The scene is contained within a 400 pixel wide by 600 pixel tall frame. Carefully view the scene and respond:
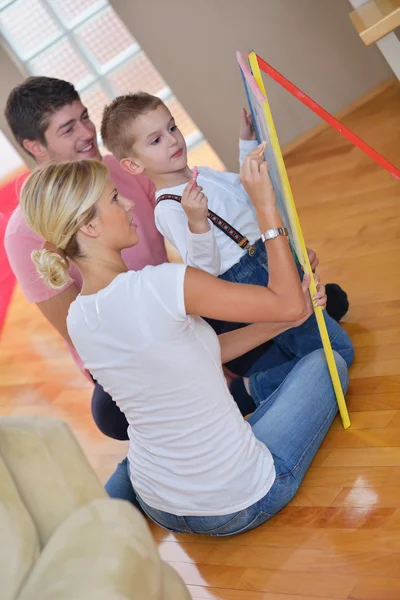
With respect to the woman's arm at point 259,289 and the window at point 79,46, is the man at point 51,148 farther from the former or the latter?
the window at point 79,46

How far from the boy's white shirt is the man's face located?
0.46 metres

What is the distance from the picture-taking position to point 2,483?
119 centimetres

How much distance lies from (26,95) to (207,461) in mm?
1259

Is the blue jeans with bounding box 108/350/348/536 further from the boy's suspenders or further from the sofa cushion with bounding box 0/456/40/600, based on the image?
the sofa cushion with bounding box 0/456/40/600

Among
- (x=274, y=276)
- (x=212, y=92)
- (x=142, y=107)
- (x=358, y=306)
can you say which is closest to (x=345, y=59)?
(x=212, y=92)

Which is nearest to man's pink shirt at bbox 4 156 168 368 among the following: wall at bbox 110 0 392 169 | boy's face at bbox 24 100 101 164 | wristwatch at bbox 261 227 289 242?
boy's face at bbox 24 100 101 164

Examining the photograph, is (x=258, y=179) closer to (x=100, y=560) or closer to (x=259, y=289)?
(x=259, y=289)

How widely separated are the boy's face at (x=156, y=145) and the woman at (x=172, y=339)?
0.93ft

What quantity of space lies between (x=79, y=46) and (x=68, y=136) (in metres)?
2.64

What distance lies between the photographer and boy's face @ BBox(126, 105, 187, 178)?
1992 millimetres

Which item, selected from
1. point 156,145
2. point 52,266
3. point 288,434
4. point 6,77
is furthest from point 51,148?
point 6,77

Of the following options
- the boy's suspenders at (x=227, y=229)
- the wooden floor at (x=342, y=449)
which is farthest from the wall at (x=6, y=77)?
the boy's suspenders at (x=227, y=229)

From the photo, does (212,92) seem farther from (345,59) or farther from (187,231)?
(187,231)

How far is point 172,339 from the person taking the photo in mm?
1599
